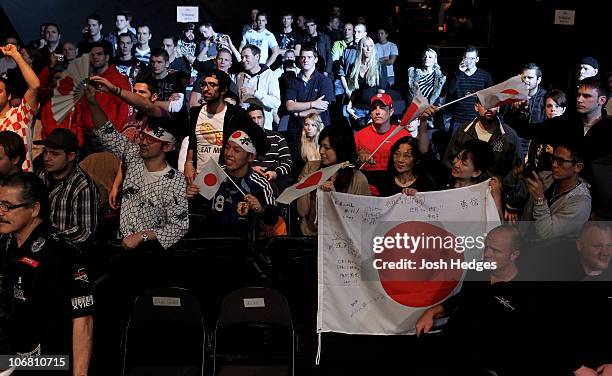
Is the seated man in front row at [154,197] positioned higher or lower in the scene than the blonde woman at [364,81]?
lower

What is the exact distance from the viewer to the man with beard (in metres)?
8.84

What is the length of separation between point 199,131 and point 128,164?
1406 mm

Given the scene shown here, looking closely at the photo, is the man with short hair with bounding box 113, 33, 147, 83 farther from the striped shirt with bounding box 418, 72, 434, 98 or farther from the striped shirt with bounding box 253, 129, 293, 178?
the striped shirt with bounding box 253, 129, 293, 178

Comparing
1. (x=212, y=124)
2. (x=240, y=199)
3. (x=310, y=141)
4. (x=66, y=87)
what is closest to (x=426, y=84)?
(x=310, y=141)

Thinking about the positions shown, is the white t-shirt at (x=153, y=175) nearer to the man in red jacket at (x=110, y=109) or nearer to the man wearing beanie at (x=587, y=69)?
the man in red jacket at (x=110, y=109)

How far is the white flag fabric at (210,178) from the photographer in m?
7.09

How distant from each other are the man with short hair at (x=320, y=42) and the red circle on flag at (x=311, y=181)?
6.90 metres

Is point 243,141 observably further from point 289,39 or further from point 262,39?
point 289,39

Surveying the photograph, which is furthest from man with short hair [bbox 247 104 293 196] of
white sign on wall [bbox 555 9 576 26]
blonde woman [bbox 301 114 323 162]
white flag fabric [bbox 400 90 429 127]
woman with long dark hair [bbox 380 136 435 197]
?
white sign on wall [bbox 555 9 576 26]

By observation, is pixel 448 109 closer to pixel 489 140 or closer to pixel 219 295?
pixel 489 140

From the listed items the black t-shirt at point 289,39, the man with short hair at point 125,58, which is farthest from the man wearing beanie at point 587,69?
the man with short hair at point 125,58

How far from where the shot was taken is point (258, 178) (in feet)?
24.1

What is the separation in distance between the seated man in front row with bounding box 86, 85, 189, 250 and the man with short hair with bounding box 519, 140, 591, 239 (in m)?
2.61

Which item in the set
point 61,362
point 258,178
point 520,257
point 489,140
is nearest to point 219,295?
point 258,178
